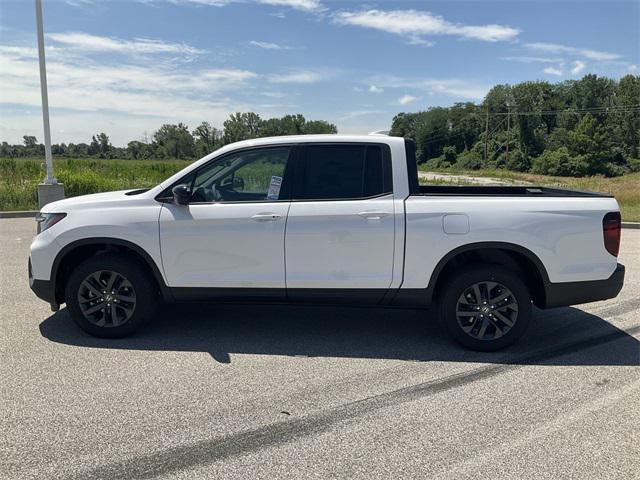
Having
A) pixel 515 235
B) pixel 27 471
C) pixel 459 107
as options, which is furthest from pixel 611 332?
pixel 459 107

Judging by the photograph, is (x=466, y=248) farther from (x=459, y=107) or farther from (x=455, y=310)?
(x=459, y=107)

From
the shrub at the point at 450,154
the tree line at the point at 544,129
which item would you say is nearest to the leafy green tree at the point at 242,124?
the tree line at the point at 544,129

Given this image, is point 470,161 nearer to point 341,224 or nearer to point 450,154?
point 450,154

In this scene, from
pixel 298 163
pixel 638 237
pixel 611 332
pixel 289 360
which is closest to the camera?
pixel 289 360

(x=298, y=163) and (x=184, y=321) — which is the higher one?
(x=298, y=163)

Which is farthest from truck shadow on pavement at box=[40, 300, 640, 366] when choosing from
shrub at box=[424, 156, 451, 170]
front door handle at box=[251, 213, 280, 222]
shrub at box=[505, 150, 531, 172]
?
shrub at box=[424, 156, 451, 170]

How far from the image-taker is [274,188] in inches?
182

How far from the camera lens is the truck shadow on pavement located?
4414mm

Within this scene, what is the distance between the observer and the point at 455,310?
4434 mm

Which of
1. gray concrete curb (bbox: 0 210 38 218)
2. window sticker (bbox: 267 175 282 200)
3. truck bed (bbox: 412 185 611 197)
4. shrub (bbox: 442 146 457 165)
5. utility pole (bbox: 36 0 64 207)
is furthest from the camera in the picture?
shrub (bbox: 442 146 457 165)

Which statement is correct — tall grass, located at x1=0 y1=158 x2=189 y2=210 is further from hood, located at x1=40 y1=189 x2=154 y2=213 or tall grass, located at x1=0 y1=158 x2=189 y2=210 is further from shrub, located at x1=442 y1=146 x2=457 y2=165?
shrub, located at x1=442 y1=146 x2=457 y2=165

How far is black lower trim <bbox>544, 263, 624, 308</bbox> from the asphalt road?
1.62 feet

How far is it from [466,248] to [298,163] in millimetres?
1659

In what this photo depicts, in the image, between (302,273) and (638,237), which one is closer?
(302,273)
